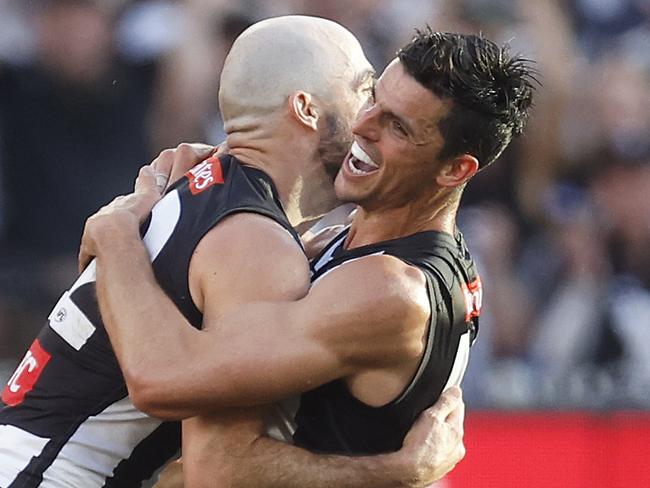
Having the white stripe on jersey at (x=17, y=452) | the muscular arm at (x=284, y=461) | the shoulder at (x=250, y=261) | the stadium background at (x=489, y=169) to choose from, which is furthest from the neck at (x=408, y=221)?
the stadium background at (x=489, y=169)

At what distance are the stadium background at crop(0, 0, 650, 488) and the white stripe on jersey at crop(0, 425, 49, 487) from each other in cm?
318

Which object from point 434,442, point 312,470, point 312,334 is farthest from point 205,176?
point 434,442

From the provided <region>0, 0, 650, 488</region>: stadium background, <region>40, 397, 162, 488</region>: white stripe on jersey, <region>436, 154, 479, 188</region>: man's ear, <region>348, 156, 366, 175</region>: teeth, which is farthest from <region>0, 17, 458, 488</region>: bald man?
<region>0, 0, 650, 488</region>: stadium background

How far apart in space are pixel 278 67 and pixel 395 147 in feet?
1.31

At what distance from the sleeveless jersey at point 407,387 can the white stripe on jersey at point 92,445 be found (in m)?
0.46

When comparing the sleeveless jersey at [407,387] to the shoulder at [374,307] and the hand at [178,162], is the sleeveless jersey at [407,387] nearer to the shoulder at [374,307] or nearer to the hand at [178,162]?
the shoulder at [374,307]

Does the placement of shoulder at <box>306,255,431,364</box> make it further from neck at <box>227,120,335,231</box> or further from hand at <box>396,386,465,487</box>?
neck at <box>227,120,335,231</box>

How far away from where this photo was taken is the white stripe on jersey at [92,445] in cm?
386

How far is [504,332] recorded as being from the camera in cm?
719

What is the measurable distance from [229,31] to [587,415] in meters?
2.59

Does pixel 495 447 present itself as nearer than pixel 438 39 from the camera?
No

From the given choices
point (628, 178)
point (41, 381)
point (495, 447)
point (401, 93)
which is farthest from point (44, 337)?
point (628, 178)

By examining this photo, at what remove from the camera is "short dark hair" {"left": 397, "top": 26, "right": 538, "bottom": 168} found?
3.82m

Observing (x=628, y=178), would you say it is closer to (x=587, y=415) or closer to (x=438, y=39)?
(x=587, y=415)
